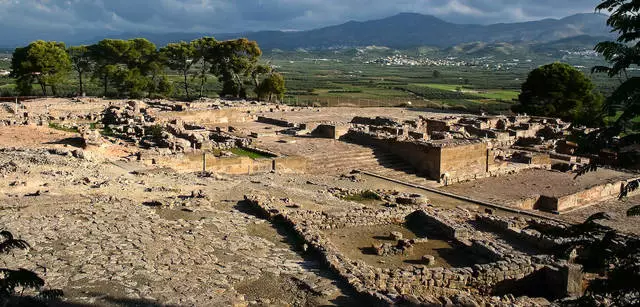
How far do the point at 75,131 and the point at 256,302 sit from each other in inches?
759

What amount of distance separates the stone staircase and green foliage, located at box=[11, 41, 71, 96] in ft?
86.7

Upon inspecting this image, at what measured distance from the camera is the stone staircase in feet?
64.6

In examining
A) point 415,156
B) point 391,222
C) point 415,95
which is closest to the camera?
point 391,222

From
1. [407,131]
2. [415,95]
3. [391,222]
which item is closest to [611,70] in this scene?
[391,222]

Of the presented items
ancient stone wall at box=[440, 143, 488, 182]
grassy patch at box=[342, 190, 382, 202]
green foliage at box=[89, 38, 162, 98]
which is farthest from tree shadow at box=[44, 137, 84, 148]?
green foliage at box=[89, 38, 162, 98]

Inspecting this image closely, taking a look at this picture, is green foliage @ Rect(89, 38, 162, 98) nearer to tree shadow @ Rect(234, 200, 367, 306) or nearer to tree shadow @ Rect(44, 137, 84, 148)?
tree shadow @ Rect(44, 137, 84, 148)

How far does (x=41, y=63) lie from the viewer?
38.8 metres

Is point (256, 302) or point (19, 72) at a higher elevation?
point (19, 72)

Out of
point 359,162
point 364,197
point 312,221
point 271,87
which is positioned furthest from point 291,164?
point 271,87

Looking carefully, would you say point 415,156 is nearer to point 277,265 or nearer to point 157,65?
point 277,265

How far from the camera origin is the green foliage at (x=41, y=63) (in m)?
38.8

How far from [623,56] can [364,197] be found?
10.2 meters

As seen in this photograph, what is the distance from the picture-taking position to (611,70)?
4.63 metres

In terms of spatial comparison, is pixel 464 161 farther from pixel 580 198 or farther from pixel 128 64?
pixel 128 64
